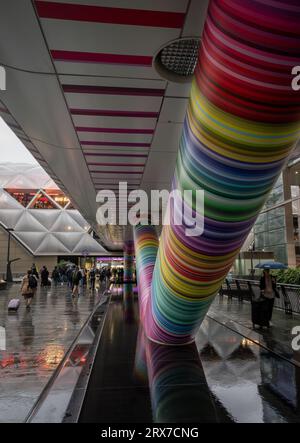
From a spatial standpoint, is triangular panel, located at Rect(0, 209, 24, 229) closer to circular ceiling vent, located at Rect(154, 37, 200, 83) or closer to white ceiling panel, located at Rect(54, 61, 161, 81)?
white ceiling panel, located at Rect(54, 61, 161, 81)

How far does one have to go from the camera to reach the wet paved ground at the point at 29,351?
3.92m

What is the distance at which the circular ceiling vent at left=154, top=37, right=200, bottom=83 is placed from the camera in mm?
3611

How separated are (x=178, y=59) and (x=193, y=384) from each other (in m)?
3.86

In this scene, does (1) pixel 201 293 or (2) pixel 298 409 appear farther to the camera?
(1) pixel 201 293

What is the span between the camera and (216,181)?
9.87ft

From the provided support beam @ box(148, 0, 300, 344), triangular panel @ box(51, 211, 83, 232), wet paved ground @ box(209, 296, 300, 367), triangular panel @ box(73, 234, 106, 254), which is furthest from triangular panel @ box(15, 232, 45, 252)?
support beam @ box(148, 0, 300, 344)

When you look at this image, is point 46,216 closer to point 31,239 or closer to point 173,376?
point 31,239

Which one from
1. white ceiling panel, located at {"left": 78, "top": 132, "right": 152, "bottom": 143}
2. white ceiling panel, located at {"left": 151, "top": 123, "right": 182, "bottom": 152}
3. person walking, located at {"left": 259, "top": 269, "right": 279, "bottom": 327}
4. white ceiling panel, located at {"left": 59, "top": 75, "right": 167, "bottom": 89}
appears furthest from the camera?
person walking, located at {"left": 259, "top": 269, "right": 279, "bottom": 327}

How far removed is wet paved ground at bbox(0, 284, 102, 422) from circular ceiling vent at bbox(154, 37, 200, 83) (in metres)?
3.98

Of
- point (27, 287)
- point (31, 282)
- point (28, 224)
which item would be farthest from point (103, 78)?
point (28, 224)

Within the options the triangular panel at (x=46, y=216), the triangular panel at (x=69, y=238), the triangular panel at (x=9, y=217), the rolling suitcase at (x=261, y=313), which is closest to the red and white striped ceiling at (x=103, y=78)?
the rolling suitcase at (x=261, y=313)

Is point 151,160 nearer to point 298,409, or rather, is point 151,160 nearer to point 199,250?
point 199,250
